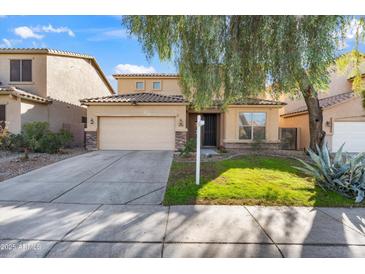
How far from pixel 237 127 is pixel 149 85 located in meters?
8.02

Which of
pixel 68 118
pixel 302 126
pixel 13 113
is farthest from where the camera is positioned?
pixel 68 118

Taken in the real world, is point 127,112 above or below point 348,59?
below

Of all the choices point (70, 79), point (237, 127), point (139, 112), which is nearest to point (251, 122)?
point (237, 127)

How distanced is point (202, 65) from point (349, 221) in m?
4.96

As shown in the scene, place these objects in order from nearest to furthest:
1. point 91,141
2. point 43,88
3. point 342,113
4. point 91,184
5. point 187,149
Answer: point 91,184 → point 187,149 → point 91,141 → point 342,113 → point 43,88

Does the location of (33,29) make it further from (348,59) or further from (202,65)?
(348,59)

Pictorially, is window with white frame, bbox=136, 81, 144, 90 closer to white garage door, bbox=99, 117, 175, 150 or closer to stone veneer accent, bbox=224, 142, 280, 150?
white garage door, bbox=99, 117, 175, 150

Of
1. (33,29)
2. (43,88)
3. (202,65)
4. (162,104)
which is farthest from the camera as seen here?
(43,88)

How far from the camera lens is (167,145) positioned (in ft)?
45.2

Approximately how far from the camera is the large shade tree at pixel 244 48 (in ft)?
18.1

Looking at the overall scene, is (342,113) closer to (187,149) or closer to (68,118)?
(187,149)

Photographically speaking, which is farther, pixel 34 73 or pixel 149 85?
pixel 149 85

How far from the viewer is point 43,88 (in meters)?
15.0
